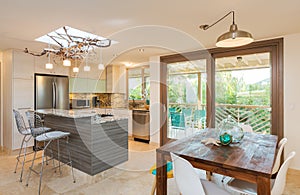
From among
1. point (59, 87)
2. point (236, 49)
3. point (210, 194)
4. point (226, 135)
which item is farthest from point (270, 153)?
point (59, 87)

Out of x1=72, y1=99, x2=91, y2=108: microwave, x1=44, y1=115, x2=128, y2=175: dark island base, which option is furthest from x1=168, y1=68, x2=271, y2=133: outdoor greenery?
x1=72, y1=99, x2=91, y2=108: microwave

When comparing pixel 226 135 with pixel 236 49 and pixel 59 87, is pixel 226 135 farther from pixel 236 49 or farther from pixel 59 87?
pixel 59 87

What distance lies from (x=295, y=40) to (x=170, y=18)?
2196 mm

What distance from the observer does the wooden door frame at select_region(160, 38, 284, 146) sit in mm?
3127

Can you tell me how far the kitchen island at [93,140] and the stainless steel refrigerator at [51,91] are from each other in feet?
4.81

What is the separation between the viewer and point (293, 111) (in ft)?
9.88

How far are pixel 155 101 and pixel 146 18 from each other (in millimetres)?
2570

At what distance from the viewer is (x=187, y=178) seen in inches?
56.6

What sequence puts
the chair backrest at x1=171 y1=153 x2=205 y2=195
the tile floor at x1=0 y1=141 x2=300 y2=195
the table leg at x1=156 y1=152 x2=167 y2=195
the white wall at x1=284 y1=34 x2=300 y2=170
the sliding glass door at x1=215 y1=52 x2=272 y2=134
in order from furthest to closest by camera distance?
the sliding glass door at x1=215 y1=52 x2=272 y2=134
the white wall at x1=284 y1=34 x2=300 y2=170
the tile floor at x1=0 y1=141 x2=300 y2=195
the table leg at x1=156 y1=152 x2=167 y2=195
the chair backrest at x1=171 y1=153 x2=205 y2=195

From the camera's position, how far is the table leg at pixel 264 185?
1278mm

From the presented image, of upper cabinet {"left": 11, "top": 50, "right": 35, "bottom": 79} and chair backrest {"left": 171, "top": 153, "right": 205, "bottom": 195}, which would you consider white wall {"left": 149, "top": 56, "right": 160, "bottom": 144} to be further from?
chair backrest {"left": 171, "top": 153, "right": 205, "bottom": 195}

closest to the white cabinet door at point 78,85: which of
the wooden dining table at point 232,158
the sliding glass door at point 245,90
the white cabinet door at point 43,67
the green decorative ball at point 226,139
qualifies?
the white cabinet door at point 43,67

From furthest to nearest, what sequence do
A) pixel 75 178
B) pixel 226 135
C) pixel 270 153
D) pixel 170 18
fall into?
pixel 75 178 → pixel 170 18 → pixel 226 135 → pixel 270 153

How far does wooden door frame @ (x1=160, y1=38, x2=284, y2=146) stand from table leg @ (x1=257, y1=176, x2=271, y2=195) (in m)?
2.32
